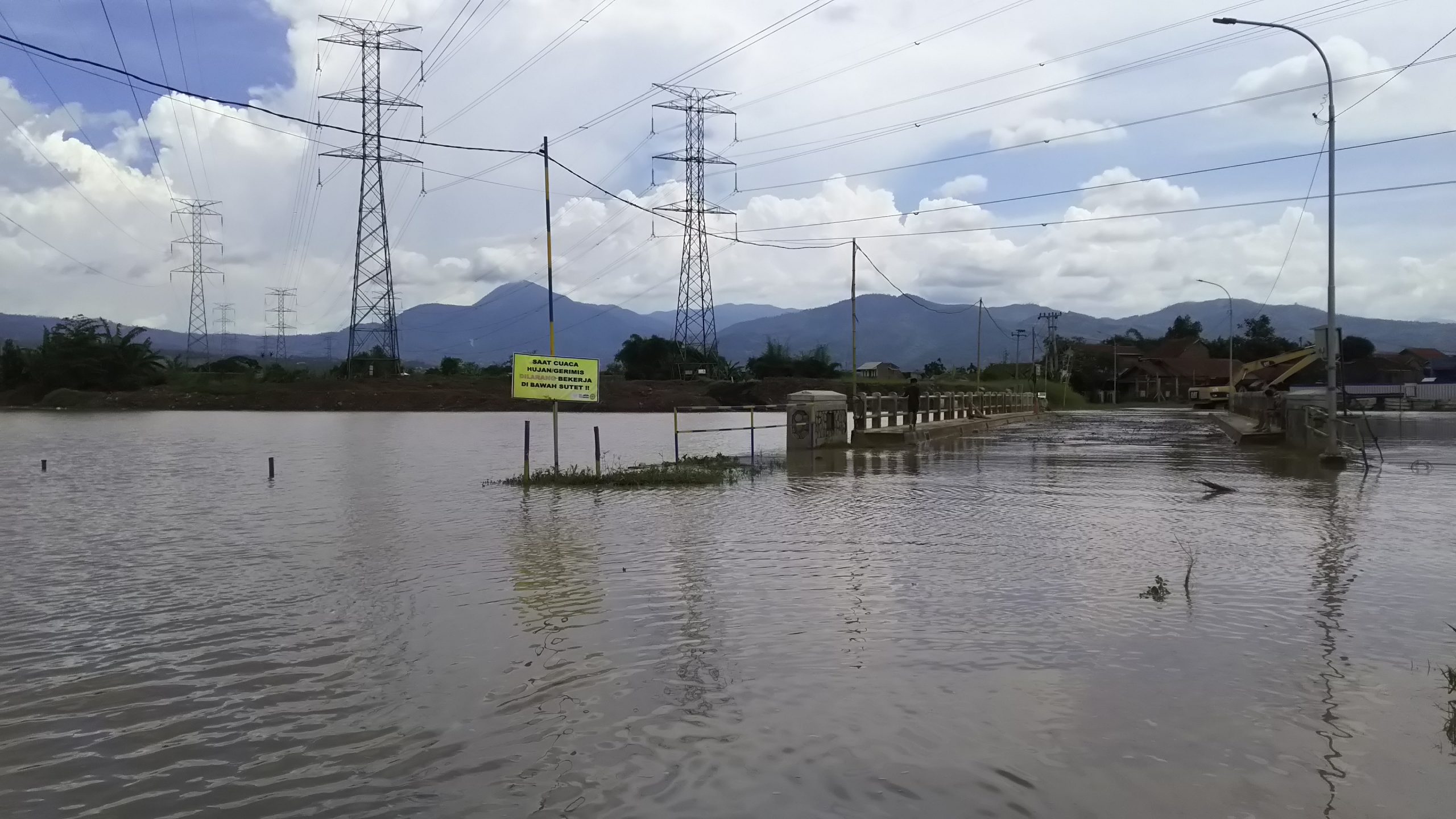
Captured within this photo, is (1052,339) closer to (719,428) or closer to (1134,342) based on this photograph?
(1134,342)

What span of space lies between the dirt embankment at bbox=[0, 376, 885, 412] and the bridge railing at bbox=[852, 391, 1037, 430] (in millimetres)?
21701

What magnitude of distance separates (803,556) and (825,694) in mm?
5104

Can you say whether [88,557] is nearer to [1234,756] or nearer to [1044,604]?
[1044,604]

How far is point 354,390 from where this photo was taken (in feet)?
262

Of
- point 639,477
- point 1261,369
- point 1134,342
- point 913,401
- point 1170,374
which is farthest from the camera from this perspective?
point 1134,342

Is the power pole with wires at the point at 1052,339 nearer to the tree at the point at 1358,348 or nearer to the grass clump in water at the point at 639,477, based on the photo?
the tree at the point at 1358,348

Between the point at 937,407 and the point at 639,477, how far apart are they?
24.3m

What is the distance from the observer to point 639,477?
20.5 meters

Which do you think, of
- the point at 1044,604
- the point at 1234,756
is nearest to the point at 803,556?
the point at 1044,604

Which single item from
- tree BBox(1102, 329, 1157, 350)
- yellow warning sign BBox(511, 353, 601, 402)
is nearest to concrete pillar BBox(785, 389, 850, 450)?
yellow warning sign BBox(511, 353, 601, 402)

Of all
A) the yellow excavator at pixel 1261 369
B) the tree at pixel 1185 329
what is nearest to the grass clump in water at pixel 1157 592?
the yellow excavator at pixel 1261 369

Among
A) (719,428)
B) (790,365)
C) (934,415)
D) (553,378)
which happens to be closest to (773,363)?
(790,365)

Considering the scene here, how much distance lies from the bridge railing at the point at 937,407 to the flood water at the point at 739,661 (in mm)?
14066

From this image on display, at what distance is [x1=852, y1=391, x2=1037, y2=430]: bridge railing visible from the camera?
100.0 feet
